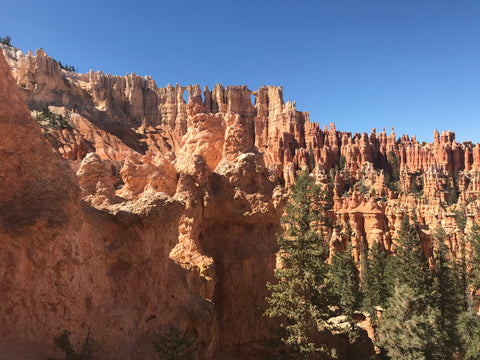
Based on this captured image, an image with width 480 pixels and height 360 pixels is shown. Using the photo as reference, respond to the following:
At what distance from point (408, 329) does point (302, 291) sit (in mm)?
6187

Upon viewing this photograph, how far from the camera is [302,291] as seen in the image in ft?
29.7

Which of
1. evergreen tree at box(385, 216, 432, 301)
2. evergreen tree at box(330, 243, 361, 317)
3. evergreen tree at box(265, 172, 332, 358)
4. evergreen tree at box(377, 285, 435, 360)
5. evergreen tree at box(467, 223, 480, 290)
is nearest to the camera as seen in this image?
evergreen tree at box(265, 172, 332, 358)

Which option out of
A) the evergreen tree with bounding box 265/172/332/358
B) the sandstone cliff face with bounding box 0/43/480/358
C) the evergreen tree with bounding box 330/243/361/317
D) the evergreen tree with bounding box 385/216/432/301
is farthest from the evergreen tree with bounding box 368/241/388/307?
the sandstone cliff face with bounding box 0/43/480/358

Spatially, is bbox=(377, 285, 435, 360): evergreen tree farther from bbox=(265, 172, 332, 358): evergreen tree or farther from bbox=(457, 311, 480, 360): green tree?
bbox=(457, 311, 480, 360): green tree

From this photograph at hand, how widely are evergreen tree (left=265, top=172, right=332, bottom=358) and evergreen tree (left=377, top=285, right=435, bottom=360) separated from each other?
4.35 m

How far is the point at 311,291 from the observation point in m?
9.10

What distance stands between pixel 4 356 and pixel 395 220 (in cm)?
3418

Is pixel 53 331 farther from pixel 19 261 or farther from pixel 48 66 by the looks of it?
pixel 48 66

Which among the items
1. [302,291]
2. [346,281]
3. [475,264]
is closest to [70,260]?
[302,291]

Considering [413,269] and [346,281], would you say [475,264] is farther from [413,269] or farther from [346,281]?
[346,281]

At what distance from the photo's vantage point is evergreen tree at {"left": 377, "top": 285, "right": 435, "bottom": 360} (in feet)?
40.3

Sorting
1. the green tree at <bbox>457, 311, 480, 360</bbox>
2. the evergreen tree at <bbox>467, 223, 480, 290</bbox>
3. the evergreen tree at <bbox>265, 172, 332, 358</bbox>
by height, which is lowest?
the green tree at <bbox>457, 311, 480, 360</bbox>

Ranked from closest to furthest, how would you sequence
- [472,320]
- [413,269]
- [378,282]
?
[413,269] → [472,320] → [378,282]

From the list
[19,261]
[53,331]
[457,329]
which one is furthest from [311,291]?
[457,329]
